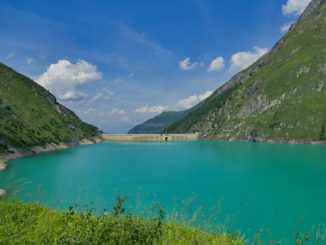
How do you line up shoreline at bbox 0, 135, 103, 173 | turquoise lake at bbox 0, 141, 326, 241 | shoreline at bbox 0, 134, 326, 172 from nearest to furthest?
1. turquoise lake at bbox 0, 141, 326, 241
2. shoreline at bbox 0, 135, 103, 173
3. shoreline at bbox 0, 134, 326, 172

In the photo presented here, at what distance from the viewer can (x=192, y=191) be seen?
40688mm

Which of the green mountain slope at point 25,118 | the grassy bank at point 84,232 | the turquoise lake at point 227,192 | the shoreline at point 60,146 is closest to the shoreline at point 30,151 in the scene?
the shoreline at point 60,146

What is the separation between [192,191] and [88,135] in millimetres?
174845

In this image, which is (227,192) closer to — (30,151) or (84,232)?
(84,232)

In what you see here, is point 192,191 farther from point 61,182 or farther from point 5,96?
point 5,96

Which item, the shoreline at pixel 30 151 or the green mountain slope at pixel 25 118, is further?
the green mountain slope at pixel 25 118

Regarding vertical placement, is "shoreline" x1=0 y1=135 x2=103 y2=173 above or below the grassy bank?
below

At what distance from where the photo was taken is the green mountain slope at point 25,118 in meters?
93.8

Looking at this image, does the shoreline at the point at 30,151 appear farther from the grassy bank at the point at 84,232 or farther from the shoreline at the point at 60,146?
the grassy bank at the point at 84,232

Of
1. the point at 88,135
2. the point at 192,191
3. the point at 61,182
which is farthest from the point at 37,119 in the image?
the point at 192,191

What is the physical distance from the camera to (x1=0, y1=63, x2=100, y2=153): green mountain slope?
93750 millimetres

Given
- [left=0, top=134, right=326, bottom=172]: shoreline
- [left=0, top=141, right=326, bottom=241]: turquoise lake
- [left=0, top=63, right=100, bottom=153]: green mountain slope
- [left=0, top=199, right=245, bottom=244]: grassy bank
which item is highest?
[left=0, top=63, right=100, bottom=153]: green mountain slope

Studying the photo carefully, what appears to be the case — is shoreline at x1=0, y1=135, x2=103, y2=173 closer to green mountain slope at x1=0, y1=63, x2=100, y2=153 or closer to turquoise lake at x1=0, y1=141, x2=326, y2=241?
green mountain slope at x1=0, y1=63, x2=100, y2=153

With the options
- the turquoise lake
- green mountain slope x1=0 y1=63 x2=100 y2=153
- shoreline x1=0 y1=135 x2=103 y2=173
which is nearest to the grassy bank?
the turquoise lake
